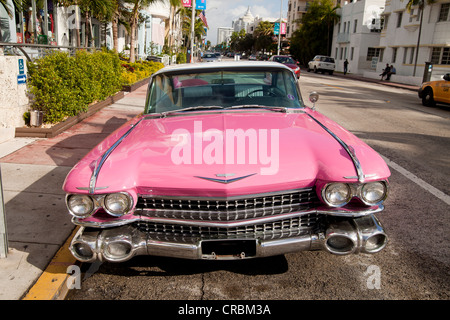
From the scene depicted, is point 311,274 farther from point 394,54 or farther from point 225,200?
point 394,54

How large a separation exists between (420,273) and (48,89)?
728 centimetres

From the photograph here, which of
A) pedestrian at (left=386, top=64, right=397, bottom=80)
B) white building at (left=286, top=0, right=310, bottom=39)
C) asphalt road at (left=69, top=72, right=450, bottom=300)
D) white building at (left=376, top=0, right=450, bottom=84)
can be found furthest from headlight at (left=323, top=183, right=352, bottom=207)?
white building at (left=286, top=0, right=310, bottom=39)

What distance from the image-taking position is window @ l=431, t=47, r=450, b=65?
3272 cm

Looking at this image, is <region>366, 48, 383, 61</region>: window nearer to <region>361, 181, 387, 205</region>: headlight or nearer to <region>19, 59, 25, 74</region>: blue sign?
<region>19, 59, 25, 74</region>: blue sign

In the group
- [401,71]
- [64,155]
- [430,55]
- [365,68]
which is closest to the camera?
[64,155]

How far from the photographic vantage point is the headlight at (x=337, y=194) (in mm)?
2930

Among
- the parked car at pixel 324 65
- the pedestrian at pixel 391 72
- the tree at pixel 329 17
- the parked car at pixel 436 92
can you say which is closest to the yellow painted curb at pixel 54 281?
the parked car at pixel 436 92

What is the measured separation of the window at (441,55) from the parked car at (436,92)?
1932 centimetres

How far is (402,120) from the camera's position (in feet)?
40.0

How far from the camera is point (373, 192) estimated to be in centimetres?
296

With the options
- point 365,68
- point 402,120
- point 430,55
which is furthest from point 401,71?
point 402,120

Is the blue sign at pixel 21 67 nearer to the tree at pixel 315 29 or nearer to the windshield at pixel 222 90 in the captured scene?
the windshield at pixel 222 90
